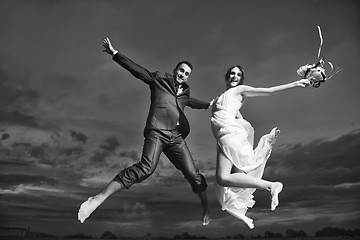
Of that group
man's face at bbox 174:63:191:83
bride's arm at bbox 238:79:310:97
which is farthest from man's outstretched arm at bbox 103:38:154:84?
bride's arm at bbox 238:79:310:97

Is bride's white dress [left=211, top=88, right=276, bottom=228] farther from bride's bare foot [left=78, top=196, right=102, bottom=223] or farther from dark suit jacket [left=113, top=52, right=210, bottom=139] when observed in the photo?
bride's bare foot [left=78, top=196, right=102, bottom=223]

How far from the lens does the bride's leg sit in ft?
11.4

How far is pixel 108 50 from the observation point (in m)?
4.00

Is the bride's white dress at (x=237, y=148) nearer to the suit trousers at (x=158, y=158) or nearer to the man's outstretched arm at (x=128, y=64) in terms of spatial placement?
the suit trousers at (x=158, y=158)

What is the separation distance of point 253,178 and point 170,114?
1080 mm

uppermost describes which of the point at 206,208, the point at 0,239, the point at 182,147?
the point at 182,147

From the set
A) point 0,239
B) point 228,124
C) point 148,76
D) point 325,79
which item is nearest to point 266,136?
point 228,124

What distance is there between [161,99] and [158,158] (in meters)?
0.63

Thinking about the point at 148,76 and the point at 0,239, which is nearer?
the point at 148,76

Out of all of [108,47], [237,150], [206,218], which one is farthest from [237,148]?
[108,47]

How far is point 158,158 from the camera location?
153 inches

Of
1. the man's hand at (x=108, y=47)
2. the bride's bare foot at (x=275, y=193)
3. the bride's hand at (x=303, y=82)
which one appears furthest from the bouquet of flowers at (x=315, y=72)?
the man's hand at (x=108, y=47)

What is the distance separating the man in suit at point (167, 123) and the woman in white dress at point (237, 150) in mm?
332

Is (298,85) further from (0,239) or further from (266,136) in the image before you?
(0,239)
